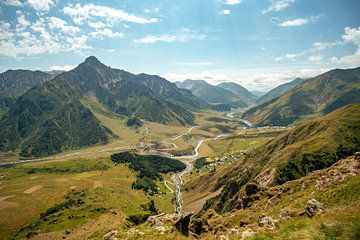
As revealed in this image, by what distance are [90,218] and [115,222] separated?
95.4 ft

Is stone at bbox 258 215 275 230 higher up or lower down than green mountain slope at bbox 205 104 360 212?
higher up

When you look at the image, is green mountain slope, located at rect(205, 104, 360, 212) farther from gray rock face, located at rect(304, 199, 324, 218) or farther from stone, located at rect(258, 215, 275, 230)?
gray rock face, located at rect(304, 199, 324, 218)

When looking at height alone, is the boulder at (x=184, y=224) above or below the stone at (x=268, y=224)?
below

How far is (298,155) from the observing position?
13962 cm

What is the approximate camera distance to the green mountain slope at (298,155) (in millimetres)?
131250

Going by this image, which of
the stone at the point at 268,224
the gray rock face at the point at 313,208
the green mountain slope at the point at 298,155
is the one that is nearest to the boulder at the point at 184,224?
the stone at the point at 268,224

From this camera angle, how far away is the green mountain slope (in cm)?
13125

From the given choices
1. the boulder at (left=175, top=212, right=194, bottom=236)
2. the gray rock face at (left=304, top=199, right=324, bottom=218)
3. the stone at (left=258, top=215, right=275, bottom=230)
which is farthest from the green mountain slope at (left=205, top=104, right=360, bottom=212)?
the gray rock face at (left=304, top=199, right=324, bottom=218)

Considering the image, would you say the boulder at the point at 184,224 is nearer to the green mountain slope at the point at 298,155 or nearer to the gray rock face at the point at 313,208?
the gray rock face at the point at 313,208

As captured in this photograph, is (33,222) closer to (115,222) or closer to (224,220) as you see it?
(115,222)

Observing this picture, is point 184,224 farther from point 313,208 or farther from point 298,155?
point 298,155

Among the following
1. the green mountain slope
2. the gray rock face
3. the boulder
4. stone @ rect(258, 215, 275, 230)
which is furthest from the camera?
the green mountain slope

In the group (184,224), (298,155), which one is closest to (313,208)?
(184,224)

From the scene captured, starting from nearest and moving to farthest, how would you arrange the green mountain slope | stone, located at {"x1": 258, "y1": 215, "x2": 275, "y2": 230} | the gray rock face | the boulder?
stone, located at {"x1": 258, "y1": 215, "x2": 275, "y2": 230}
the gray rock face
the boulder
the green mountain slope
